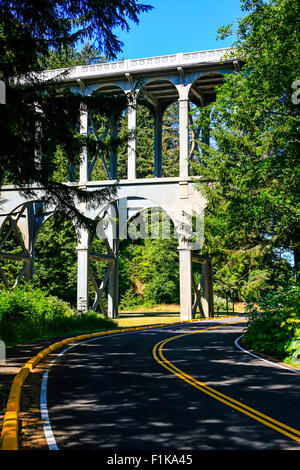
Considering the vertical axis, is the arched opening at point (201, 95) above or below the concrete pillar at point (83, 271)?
above

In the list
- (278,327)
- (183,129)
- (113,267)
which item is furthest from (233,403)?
(113,267)

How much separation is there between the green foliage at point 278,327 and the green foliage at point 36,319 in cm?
861

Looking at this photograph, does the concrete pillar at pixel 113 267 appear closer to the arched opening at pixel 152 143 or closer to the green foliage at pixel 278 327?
the arched opening at pixel 152 143

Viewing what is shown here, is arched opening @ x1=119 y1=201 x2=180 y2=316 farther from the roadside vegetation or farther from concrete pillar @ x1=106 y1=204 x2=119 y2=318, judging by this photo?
the roadside vegetation

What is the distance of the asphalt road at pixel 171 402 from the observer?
244 inches

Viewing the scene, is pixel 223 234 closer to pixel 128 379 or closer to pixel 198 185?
pixel 198 185

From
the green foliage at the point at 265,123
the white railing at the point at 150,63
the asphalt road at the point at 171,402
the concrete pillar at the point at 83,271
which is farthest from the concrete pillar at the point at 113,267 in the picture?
the asphalt road at the point at 171,402

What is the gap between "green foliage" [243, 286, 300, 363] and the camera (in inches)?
585

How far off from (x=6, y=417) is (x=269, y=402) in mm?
4151

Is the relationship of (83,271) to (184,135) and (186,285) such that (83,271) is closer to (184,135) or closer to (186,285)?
(186,285)

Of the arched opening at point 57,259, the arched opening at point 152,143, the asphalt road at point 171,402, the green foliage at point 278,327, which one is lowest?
the asphalt road at point 171,402

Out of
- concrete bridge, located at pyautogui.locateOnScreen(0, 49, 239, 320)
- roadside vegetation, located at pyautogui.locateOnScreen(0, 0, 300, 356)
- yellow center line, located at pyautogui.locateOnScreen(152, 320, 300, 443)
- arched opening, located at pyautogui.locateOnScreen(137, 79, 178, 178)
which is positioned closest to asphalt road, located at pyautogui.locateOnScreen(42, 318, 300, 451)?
yellow center line, located at pyautogui.locateOnScreen(152, 320, 300, 443)

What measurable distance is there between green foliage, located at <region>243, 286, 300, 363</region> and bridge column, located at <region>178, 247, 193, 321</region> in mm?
13606

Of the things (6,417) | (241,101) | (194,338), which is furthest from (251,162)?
(6,417)
